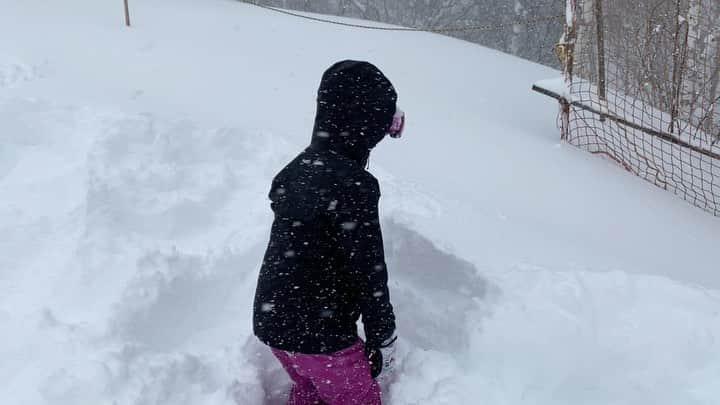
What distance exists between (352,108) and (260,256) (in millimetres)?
1305

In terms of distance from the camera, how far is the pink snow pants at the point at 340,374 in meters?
1.88

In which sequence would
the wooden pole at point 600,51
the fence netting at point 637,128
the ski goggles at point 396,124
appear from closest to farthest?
the ski goggles at point 396,124
the fence netting at point 637,128
the wooden pole at point 600,51

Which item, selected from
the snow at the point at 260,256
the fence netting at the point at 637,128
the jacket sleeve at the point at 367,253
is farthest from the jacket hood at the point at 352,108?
the fence netting at the point at 637,128

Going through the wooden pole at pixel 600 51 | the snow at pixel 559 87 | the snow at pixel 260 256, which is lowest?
the snow at pixel 260 256

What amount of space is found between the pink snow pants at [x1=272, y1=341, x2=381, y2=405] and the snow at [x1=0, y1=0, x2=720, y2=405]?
0.38 metres

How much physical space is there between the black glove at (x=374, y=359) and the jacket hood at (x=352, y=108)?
24.7 inches

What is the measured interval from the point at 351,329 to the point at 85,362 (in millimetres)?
964

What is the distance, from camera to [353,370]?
191cm

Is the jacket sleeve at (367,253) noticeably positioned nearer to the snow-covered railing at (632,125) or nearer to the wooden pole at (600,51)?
the snow-covered railing at (632,125)

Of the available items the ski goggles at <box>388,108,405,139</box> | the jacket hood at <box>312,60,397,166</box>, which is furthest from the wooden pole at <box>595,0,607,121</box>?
the jacket hood at <box>312,60,397,166</box>

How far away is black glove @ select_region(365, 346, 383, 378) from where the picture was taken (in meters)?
1.89

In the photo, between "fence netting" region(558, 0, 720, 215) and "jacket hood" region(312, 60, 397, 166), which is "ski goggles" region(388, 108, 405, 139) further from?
"fence netting" region(558, 0, 720, 215)

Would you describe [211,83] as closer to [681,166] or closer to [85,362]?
[85,362]

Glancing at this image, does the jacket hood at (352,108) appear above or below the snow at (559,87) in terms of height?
Answer: above
